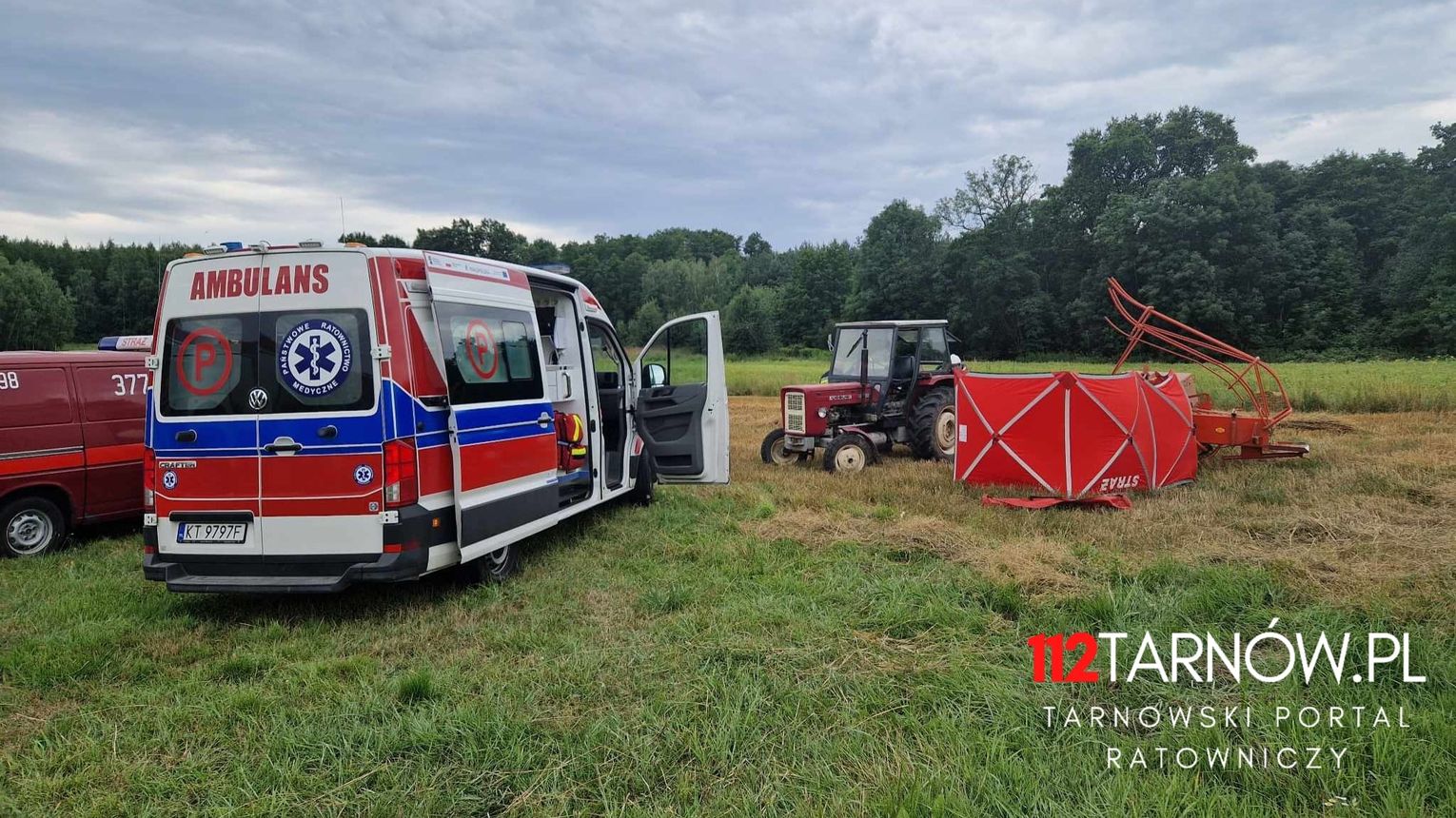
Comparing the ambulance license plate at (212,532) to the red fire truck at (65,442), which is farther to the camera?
the red fire truck at (65,442)

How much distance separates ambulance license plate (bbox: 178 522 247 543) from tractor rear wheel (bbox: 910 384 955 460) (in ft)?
25.5

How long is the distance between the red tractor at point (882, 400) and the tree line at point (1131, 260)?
1087 inches

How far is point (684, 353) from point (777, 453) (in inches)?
131

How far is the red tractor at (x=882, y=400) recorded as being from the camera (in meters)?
10.1

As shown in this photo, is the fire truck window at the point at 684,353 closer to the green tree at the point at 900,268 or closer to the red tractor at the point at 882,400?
the red tractor at the point at 882,400

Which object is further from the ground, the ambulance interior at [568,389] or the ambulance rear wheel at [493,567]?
the ambulance interior at [568,389]

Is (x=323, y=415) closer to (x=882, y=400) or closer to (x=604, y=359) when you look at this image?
(x=604, y=359)

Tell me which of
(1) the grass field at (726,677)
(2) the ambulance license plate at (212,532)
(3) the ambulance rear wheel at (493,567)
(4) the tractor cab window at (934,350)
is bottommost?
(1) the grass field at (726,677)

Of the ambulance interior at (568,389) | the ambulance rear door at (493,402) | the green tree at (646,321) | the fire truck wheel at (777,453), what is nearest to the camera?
the ambulance rear door at (493,402)

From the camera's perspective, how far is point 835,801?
8.82 feet

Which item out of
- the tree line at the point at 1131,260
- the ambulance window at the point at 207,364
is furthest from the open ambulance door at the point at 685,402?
the tree line at the point at 1131,260

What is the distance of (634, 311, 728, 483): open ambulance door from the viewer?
7.68 m

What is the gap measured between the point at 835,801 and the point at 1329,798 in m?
1.67

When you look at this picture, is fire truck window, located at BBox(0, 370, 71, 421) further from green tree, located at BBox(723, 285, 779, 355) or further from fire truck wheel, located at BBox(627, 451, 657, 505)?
green tree, located at BBox(723, 285, 779, 355)
